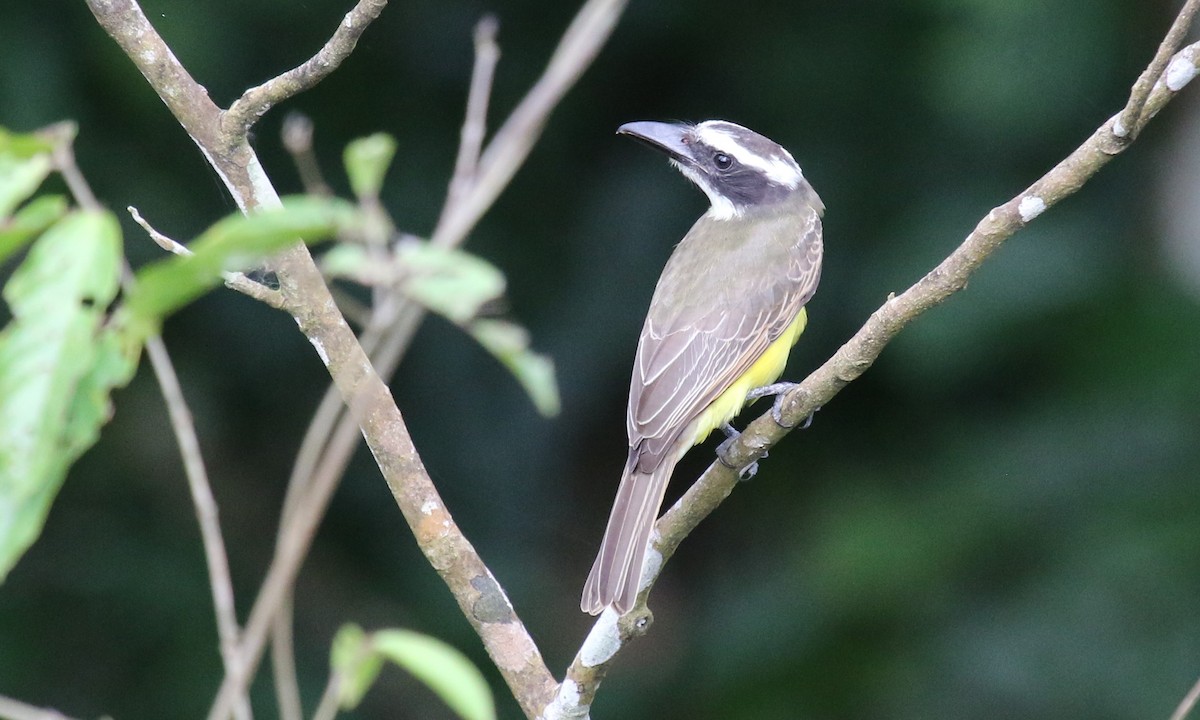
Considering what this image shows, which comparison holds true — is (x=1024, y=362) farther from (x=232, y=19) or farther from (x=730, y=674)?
(x=232, y=19)

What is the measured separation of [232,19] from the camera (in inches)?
212

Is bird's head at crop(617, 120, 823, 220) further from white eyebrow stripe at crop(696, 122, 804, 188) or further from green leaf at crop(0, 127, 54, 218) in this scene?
green leaf at crop(0, 127, 54, 218)

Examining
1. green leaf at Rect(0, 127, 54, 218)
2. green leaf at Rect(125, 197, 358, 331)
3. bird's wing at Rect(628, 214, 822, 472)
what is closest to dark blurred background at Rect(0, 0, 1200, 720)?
bird's wing at Rect(628, 214, 822, 472)

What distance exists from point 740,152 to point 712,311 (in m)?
0.71

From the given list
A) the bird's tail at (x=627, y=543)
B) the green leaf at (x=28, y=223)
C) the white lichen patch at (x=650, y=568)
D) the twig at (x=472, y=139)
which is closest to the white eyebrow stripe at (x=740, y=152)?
the bird's tail at (x=627, y=543)

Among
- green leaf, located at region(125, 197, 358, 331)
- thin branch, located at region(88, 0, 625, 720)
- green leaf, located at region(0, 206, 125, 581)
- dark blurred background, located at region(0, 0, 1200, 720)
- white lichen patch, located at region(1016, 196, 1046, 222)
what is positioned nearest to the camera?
green leaf, located at region(125, 197, 358, 331)

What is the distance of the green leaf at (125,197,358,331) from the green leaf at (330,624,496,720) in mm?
443

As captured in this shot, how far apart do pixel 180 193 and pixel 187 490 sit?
125cm

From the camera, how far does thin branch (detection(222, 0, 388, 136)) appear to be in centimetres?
306

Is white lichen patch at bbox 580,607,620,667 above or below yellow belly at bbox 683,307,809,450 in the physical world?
below

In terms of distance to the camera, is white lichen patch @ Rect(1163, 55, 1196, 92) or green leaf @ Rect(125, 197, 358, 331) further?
white lichen patch @ Rect(1163, 55, 1196, 92)

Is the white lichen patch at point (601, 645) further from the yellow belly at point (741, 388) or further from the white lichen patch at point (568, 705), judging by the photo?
the yellow belly at point (741, 388)

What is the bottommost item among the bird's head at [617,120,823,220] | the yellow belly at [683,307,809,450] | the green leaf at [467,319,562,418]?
the green leaf at [467,319,562,418]

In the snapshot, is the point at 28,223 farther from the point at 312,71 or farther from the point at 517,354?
the point at 312,71
